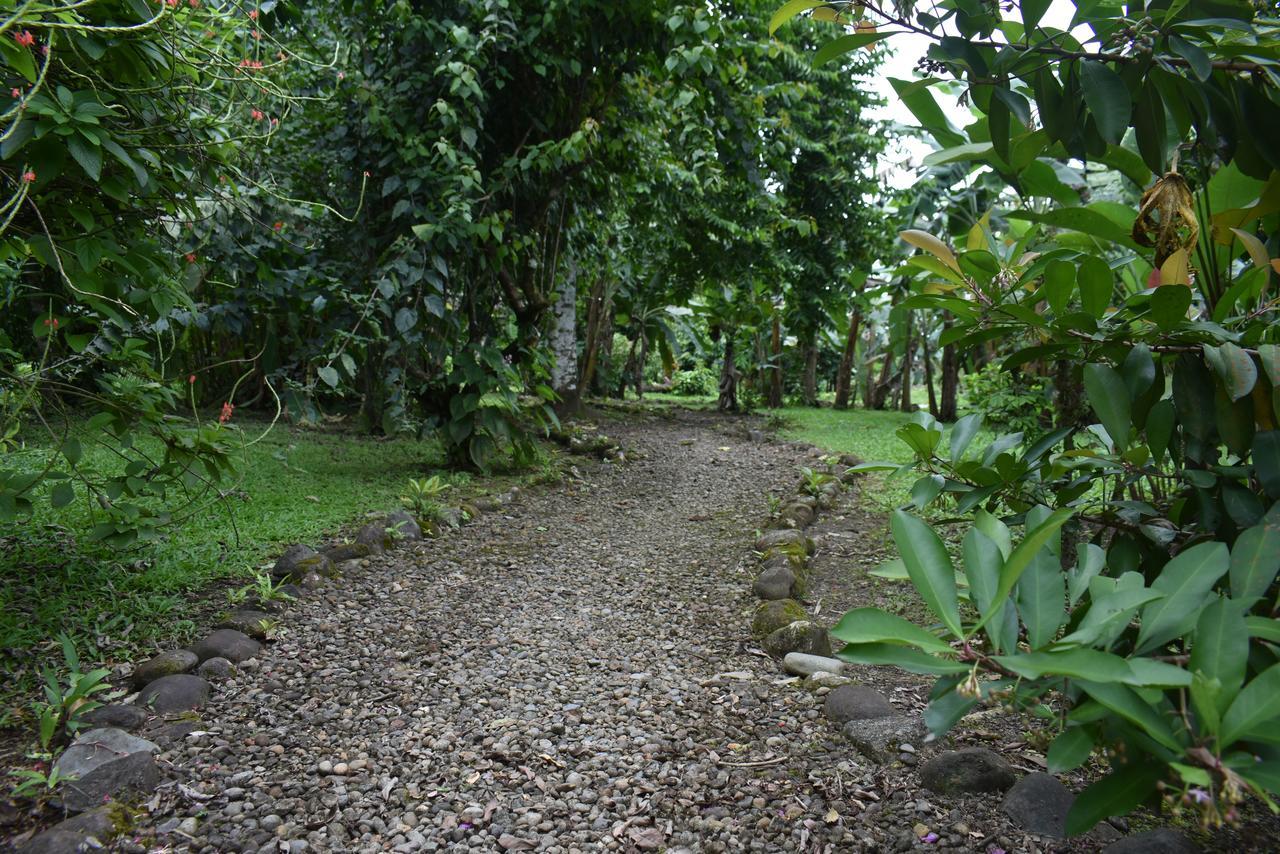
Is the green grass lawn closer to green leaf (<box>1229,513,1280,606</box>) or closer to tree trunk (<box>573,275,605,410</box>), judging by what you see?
green leaf (<box>1229,513,1280,606</box>)

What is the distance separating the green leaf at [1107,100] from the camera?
1.15 meters

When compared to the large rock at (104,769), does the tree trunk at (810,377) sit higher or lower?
higher

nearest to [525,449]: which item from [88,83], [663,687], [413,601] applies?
[413,601]

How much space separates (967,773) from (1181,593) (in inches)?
35.1

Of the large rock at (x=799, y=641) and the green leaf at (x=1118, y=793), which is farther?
the large rock at (x=799, y=641)

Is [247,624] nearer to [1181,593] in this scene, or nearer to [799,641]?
[799,641]

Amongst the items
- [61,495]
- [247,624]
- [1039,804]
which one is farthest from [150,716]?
[1039,804]

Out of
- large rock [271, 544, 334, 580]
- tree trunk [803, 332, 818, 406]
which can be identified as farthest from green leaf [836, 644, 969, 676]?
tree trunk [803, 332, 818, 406]

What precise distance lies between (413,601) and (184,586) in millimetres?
738

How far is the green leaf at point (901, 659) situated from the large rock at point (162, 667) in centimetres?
194

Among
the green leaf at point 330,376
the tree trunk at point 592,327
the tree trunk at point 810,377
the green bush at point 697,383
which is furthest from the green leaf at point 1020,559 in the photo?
the green bush at point 697,383

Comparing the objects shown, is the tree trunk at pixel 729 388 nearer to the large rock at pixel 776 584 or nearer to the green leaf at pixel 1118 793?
the large rock at pixel 776 584

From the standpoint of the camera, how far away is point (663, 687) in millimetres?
2311

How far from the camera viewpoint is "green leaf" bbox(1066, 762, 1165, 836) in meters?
0.85
